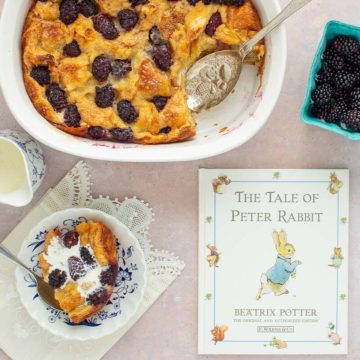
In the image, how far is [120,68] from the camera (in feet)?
4.15

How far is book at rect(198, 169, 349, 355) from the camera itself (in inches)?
55.3

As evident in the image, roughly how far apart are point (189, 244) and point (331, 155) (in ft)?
1.16

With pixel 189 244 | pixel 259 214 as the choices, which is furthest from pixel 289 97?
pixel 189 244

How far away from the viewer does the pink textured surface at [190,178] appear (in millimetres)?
1366

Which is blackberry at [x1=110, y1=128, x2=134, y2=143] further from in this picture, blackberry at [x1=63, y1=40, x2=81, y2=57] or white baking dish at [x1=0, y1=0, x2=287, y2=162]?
blackberry at [x1=63, y1=40, x2=81, y2=57]

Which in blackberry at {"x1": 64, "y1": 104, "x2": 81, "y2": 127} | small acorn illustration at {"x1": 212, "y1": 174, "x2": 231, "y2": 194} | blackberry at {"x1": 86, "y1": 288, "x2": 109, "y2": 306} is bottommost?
blackberry at {"x1": 86, "y1": 288, "x2": 109, "y2": 306}

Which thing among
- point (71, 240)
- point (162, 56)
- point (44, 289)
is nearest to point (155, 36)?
point (162, 56)

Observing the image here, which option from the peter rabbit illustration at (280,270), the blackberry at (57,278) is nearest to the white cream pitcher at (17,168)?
the blackberry at (57,278)

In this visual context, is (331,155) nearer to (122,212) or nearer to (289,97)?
(289,97)

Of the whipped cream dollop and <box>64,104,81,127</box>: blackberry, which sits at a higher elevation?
<box>64,104,81,127</box>: blackberry

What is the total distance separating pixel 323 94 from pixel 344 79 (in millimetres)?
49

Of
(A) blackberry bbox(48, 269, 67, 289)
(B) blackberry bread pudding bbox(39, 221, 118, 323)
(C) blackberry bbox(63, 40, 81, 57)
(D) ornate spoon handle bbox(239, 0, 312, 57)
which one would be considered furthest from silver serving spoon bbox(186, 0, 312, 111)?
(A) blackberry bbox(48, 269, 67, 289)

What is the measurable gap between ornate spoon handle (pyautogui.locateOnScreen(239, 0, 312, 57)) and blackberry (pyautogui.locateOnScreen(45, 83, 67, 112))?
348 millimetres

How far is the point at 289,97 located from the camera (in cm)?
137
